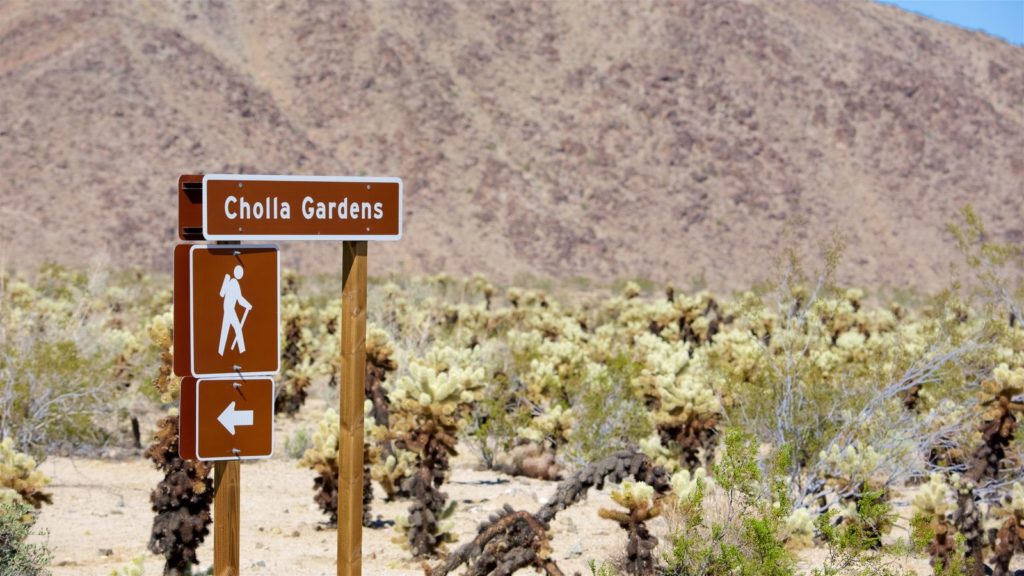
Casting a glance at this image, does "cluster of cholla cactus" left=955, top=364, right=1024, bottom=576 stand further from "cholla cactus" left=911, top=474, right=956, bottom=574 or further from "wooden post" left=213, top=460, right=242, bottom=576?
"wooden post" left=213, top=460, right=242, bottom=576

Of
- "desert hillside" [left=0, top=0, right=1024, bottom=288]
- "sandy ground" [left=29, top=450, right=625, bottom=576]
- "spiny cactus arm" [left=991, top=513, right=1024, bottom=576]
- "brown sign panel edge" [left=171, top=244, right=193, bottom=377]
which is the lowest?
"sandy ground" [left=29, top=450, right=625, bottom=576]

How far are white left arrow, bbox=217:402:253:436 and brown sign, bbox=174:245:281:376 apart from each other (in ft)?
0.47

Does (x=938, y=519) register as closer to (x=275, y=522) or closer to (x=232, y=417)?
(x=275, y=522)

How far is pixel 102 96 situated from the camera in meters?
48.5

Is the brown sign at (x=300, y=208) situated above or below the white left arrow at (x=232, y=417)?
above

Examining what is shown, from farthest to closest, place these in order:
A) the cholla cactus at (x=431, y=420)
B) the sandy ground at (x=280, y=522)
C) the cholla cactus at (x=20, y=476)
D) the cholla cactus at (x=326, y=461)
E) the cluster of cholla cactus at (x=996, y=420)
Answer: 1. the cluster of cholla cactus at (x=996, y=420)
2. the cholla cactus at (x=326, y=461)
3. the cholla cactus at (x=431, y=420)
4. the sandy ground at (x=280, y=522)
5. the cholla cactus at (x=20, y=476)

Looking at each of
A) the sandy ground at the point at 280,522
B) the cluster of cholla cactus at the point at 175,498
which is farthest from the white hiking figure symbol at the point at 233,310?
the sandy ground at the point at 280,522

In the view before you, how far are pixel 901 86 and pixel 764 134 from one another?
30.1 ft

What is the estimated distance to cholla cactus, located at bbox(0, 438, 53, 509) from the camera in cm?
832

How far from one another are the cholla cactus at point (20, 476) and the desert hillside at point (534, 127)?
1465 inches

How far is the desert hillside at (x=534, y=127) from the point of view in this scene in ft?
156

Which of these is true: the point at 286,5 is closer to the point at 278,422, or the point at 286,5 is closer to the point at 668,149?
the point at 668,149

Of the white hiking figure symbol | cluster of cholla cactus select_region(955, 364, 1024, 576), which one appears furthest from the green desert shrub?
cluster of cholla cactus select_region(955, 364, 1024, 576)

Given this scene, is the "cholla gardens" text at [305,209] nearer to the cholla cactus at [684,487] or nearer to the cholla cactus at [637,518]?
the cholla cactus at [684,487]
